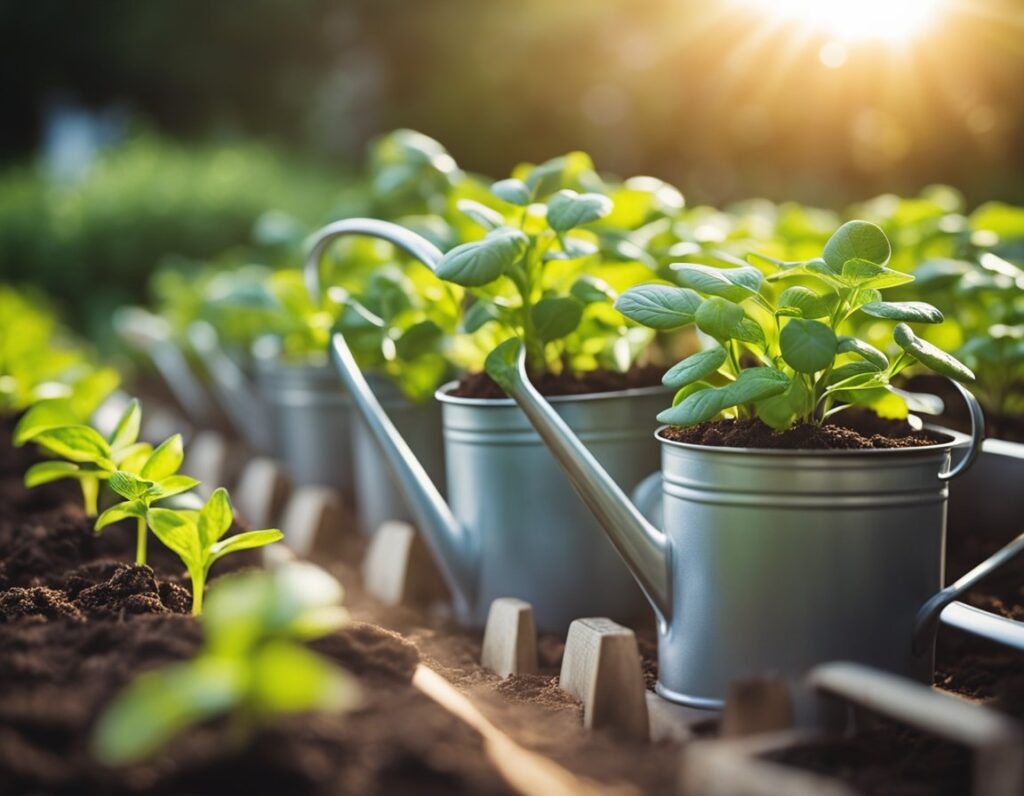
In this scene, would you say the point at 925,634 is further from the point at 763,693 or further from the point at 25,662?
the point at 25,662

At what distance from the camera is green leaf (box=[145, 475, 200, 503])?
1209 millimetres

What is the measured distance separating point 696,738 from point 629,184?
109 centimetres

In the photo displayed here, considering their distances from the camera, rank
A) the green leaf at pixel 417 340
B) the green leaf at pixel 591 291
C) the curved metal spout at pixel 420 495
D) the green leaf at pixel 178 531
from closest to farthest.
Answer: the green leaf at pixel 178 531, the green leaf at pixel 591 291, the curved metal spout at pixel 420 495, the green leaf at pixel 417 340

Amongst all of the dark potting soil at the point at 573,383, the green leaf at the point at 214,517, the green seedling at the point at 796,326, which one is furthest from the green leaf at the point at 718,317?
the green leaf at the point at 214,517

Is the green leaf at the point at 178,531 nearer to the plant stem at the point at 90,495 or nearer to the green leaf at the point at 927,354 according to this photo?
the plant stem at the point at 90,495

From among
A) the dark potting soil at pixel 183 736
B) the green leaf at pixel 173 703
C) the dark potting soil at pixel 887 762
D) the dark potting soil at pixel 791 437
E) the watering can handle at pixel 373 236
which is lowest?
the dark potting soil at pixel 887 762

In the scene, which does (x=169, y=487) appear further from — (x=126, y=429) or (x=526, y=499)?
(x=526, y=499)

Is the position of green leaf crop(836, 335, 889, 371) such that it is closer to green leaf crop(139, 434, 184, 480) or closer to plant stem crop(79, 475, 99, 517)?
green leaf crop(139, 434, 184, 480)

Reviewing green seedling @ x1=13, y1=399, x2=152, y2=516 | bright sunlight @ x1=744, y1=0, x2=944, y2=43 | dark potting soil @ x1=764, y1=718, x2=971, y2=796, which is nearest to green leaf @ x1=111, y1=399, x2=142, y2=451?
green seedling @ x1=13, y1=399, x2=152, y2=516

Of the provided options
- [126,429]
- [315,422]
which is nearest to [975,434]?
[126,429]

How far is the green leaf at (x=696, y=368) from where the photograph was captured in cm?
111

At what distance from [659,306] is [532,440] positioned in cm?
39

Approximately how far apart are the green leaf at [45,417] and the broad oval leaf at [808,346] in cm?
92

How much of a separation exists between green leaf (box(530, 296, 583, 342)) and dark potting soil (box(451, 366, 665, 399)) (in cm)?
9
